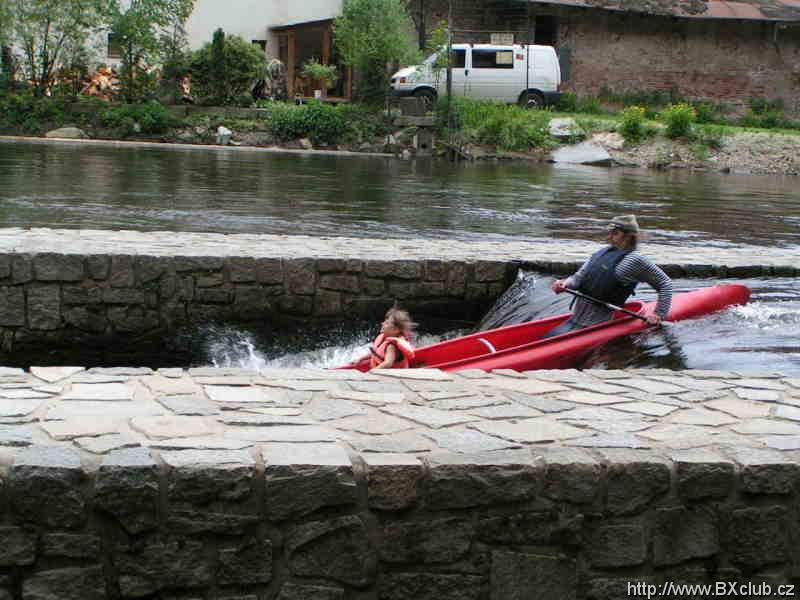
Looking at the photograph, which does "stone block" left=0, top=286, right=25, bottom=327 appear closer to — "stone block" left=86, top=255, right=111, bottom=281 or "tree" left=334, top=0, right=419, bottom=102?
"stone block" left=86, top=255, right=111, bottom=281

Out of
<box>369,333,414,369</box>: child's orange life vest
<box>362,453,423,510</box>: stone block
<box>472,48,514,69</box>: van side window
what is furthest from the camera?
<box>472,48,514,69</box>: van side window

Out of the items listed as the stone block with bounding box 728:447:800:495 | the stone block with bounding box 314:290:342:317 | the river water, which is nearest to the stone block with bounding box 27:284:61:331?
the river water

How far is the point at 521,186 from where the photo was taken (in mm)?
22141

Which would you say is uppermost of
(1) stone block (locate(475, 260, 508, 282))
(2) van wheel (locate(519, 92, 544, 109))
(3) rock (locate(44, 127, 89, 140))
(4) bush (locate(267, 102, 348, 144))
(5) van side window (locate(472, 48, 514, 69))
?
(5) van side window (locate(472, 48, 514, 69))

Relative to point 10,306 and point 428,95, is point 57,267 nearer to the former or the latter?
point 10,306

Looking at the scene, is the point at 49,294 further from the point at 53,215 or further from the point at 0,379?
the point at 53,215

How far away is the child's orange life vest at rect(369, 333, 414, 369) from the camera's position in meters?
7.03

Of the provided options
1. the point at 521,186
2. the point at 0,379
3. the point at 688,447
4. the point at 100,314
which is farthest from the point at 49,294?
the point at 521,186

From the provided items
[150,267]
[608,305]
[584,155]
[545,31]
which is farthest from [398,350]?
[545,31]

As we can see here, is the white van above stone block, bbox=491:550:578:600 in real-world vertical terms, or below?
above

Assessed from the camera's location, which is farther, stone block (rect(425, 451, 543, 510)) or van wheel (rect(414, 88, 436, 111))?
van wheel (rect(414, 88, 436, 111))

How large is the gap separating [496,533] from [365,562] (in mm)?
462

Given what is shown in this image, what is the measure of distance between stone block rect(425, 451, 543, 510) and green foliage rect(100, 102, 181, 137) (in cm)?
2922

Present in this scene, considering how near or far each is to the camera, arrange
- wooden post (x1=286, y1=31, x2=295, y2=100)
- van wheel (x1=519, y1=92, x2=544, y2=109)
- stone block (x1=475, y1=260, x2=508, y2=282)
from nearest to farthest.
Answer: stone block (x1=475, y1=260, x2=508, y2=282), van wheel (x1=519, y1=92, x2=544, y2=109), wooden post (x1=286, y1=31, x2=295, y2=100)
